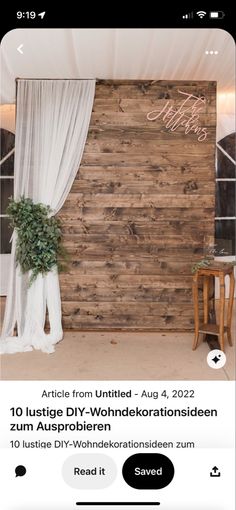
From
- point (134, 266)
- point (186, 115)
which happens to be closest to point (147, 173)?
point (186, 115)

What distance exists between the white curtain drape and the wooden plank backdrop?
0.42 feet

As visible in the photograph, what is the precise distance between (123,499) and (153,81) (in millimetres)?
2746

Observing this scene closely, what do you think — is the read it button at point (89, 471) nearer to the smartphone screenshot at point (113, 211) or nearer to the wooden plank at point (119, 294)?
the smartphone screenshot at point (113, 211)

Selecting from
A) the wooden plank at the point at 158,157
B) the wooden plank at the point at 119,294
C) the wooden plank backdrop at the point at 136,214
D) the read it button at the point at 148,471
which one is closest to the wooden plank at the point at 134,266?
the wooden plank backdrop at the point at 136,214

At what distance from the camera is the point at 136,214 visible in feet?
10.5

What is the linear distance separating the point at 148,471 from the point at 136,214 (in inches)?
94.8

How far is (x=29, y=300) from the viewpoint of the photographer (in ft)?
9.66

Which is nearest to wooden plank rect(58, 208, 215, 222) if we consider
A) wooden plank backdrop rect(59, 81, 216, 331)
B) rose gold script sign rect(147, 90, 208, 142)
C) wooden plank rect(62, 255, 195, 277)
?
wooden plank backdrop rect(59, 81, 216, 331)

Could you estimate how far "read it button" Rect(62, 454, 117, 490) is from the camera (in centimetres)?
87

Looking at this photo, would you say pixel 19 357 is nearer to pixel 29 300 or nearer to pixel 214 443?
pixel 29 300

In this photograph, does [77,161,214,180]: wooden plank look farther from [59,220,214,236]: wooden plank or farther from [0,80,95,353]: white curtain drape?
[59,220,214,236]: wooden plank

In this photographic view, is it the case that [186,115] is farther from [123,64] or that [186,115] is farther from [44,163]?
[44,163]
